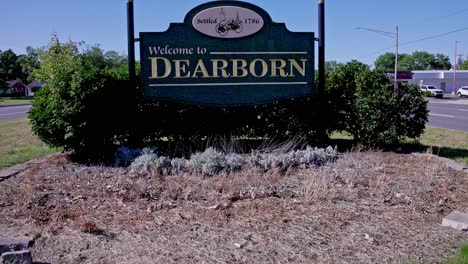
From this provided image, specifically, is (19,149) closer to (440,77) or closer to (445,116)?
(445,116)

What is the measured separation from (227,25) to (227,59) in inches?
24.3

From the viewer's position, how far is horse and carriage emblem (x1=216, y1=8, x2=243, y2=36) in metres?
8.00

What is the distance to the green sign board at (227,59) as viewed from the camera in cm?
791

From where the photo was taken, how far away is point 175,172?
21.0 ft

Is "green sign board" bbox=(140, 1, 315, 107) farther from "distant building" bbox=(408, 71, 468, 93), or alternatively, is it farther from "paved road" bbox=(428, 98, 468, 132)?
"distant building" bbox=(408, 71, 468, 93)

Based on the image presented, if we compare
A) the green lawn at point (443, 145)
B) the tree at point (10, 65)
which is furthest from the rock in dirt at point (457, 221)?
the tree at point (10, 65)

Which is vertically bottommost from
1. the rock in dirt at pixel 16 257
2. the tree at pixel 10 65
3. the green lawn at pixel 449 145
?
the rock in dirt at pixel 16 257

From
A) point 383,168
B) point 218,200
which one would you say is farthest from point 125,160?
point 383,168

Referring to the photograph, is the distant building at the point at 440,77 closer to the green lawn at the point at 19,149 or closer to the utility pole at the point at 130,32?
the green lawn at the point at 19,149

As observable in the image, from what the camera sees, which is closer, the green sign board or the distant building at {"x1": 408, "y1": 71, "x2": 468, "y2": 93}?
the green sign board

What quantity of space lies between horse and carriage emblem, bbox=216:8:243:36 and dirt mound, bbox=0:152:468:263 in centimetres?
299

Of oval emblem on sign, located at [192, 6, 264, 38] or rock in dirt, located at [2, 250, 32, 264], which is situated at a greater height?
oval emblem on sign, located at [192, 6, 264, 38]

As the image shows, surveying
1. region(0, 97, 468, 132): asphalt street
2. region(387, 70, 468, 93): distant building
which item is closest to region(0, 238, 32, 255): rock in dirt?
region(0, 97, 468, 132): asphalt street

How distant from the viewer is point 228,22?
802 centimetres
